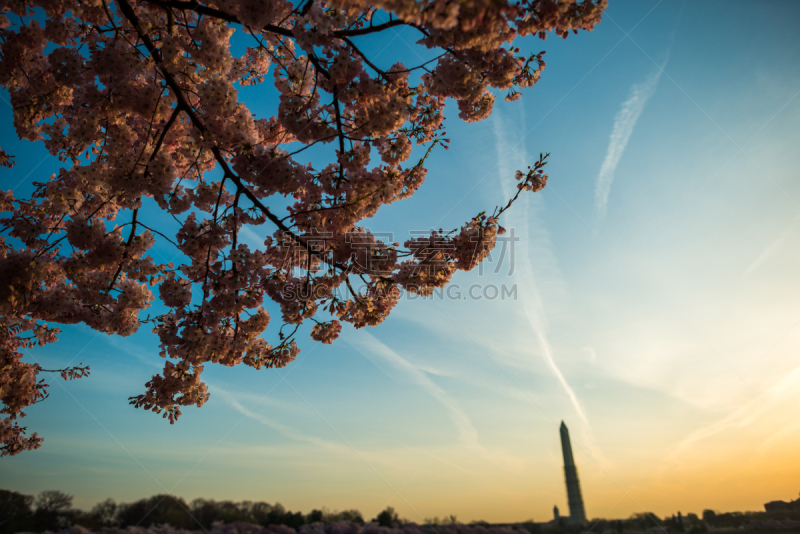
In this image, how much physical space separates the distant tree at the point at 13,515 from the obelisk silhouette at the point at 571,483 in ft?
262

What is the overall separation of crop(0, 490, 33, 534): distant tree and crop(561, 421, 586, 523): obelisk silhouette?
7997cm

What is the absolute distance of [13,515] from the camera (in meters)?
26.2

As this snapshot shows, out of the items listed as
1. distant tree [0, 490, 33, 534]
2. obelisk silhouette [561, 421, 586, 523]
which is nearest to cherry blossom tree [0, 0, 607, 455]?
distant tree [0, 490, 33, 534]

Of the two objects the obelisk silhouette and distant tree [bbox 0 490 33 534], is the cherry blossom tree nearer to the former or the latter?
distant tree [bbox 0 490 33 534]

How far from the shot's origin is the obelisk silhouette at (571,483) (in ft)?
243

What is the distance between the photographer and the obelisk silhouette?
243 feet

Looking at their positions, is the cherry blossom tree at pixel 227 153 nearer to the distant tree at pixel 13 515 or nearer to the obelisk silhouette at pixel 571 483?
the distant tree at pixel 13 515

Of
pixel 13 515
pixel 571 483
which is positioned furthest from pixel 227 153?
pixel 571 483

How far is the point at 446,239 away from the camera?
6535 mm

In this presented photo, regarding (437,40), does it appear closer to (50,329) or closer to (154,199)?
(154,199)

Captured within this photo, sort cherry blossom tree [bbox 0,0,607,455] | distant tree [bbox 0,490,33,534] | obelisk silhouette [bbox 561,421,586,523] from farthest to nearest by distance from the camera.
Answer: obelisk silhouette [bbox 561,421,586,523] → distant tree [bbox 0,490,33,534] → cherry blossom tree [bbox 0,0,607,455]

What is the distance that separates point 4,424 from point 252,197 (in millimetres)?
12561

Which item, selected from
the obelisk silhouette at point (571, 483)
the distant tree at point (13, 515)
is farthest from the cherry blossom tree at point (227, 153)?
the obelisk silhouette at point (571, 483)

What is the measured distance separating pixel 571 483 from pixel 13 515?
90.1m
